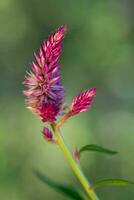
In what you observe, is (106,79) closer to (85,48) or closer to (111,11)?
(85,48)

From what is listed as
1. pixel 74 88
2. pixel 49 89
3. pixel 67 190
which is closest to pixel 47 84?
pixel 49 89

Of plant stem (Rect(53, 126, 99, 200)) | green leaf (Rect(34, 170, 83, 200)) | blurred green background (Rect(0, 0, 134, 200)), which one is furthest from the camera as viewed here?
blurred green background (Rect(0, 0, 134, 200))

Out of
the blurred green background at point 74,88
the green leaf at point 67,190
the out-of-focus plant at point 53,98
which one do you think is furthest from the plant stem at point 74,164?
the blurred green background at point 74,88

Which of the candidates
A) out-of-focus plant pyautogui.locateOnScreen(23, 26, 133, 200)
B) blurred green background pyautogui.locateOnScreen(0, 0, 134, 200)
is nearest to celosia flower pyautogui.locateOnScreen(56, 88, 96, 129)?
out-of-focus plant pyautogui.locateOnScreen(23, 26, 133, 200)

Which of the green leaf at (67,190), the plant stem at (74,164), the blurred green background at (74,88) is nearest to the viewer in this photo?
the plant stem at (74,164)

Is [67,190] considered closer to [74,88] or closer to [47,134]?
[47,134]

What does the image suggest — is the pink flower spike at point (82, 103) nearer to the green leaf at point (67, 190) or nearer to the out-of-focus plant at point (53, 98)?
the out-of-focus plant at point (53, 98)

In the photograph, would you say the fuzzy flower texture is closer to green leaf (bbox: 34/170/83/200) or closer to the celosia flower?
the celosia flower

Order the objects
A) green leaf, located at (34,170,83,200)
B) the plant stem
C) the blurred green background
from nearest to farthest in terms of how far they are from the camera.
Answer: the plant stem, green leaf, located at (34,170,83,200), the blurred green background

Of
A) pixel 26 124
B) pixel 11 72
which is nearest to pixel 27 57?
pixel 11 72
